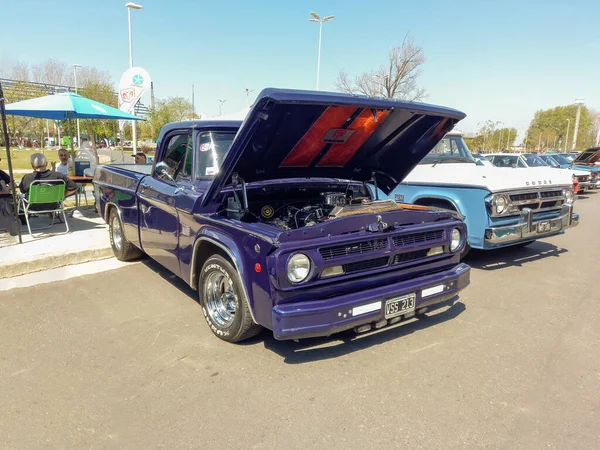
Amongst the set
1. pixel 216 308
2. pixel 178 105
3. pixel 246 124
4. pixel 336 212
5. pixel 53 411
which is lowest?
pixel 53 411

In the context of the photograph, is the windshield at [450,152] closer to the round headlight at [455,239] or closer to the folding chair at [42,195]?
the round headlight at [455,239]

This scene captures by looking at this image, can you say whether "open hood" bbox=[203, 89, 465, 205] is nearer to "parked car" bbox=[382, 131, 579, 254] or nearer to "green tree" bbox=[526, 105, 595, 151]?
"parked car" bbox=[382, 131, 579, 254]

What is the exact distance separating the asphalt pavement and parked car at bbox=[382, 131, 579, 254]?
3.51ft

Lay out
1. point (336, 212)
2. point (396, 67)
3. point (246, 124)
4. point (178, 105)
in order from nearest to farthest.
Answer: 1. point (246, 124)
2. point (336, 212)
3. point (396, 67)
4. point (178, 105)

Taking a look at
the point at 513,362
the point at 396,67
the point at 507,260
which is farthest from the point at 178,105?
the point at 513,362

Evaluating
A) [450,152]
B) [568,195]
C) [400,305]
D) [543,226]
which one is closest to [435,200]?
[543,226]

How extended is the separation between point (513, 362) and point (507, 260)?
3.40 metres

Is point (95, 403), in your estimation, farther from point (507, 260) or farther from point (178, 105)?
point (178, 105)

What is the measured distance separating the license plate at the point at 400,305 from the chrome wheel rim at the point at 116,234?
4.30 meters

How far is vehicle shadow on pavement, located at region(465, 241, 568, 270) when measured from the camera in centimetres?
607

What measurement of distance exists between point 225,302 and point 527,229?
14.0 ft

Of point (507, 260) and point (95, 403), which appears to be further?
point (507, 260)

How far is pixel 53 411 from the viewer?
265 centimetres

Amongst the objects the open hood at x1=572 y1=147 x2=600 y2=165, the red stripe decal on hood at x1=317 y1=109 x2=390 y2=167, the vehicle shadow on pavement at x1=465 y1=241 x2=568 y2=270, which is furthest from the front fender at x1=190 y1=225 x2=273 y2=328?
the open hood at x1=572 y1=147 x2=600 y2=165
